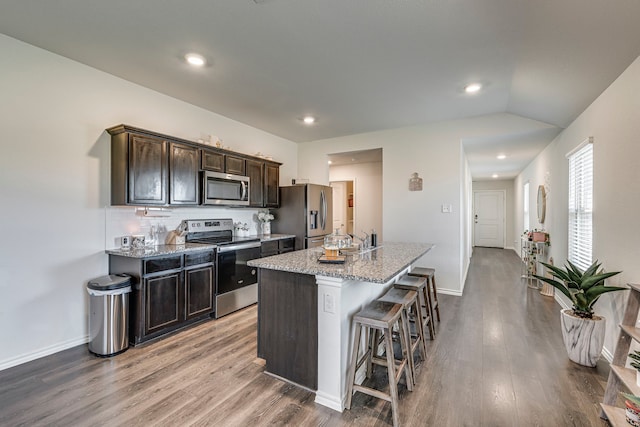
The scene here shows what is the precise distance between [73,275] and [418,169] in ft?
15.1

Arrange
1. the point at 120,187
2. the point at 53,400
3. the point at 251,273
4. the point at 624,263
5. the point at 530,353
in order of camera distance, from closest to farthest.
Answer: the point at 53,400 → the point at 624,263 → the point at 530,353 → the point at 120,187 → the point at 251,273

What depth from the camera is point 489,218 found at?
10406 millimetres

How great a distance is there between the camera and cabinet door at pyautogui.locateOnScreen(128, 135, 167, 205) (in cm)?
289

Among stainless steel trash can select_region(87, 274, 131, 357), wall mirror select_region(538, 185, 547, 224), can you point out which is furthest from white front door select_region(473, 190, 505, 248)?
stainless steel trash can select_region(87, 274, 131, 357)

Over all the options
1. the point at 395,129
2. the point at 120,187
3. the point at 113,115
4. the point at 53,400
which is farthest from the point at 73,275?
the point at 395,129

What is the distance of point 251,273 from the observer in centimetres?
389

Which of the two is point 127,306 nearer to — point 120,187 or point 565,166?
point 120,187

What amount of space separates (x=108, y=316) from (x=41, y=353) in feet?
2.13

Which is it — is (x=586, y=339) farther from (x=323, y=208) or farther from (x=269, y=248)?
(x=323, y=208)

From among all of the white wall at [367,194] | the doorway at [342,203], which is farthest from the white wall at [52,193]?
the doorway at [342,203]

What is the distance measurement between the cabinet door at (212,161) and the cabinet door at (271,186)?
0.89m

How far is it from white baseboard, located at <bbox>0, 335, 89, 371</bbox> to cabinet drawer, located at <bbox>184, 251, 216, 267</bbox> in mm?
1143

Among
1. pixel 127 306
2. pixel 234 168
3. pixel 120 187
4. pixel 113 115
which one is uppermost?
pixel 113 115

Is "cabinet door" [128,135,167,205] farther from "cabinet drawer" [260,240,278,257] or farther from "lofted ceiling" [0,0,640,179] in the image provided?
"cabinet drawer" [260,240,278,257]
